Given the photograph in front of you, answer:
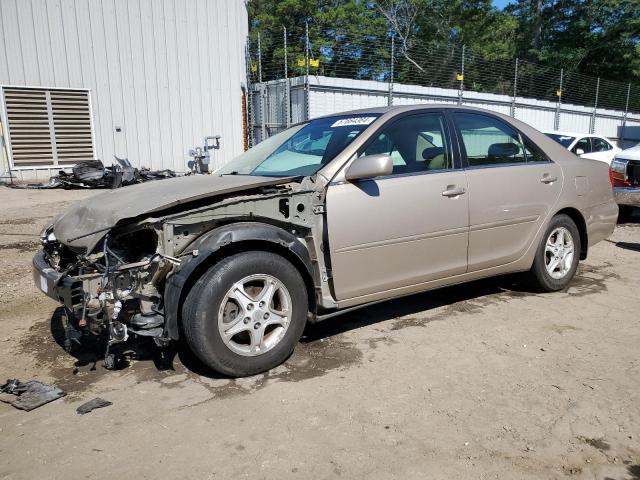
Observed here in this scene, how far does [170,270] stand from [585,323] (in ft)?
10.4

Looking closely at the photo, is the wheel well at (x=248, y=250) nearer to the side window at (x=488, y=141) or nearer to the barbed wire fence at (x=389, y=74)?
the side window at (x=488, y=141)

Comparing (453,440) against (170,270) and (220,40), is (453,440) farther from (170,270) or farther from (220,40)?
(220,40)

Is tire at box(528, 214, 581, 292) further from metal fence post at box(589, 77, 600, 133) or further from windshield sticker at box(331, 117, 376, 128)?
metal fence post at box(589, 77, 600, 133)

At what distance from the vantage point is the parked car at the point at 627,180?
7.54 metres

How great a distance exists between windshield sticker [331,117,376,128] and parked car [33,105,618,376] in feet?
0.06

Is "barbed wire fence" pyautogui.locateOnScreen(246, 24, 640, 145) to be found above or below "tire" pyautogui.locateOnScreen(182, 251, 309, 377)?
above

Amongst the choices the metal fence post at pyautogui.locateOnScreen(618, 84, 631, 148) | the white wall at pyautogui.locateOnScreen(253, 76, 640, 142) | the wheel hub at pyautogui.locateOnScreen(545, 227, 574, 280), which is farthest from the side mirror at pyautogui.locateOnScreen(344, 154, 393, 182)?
the metal fence post at pyautogui.locateOnScreen(618, 84, 631, 148)

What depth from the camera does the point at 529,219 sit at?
4.37m

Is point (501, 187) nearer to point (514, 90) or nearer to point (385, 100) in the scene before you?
point (385, 100)

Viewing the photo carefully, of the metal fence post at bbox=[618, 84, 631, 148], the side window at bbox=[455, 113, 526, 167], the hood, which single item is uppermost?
the metal fence post at bbox=[618, 84, 631, 148]

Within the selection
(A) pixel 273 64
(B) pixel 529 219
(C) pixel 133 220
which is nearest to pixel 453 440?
(C) pixel 133 220

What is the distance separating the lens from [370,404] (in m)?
2.88

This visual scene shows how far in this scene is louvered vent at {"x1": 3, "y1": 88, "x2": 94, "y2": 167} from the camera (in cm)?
1310

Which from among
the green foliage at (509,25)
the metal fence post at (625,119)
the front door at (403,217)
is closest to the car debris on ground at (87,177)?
the front door at (403,217)
